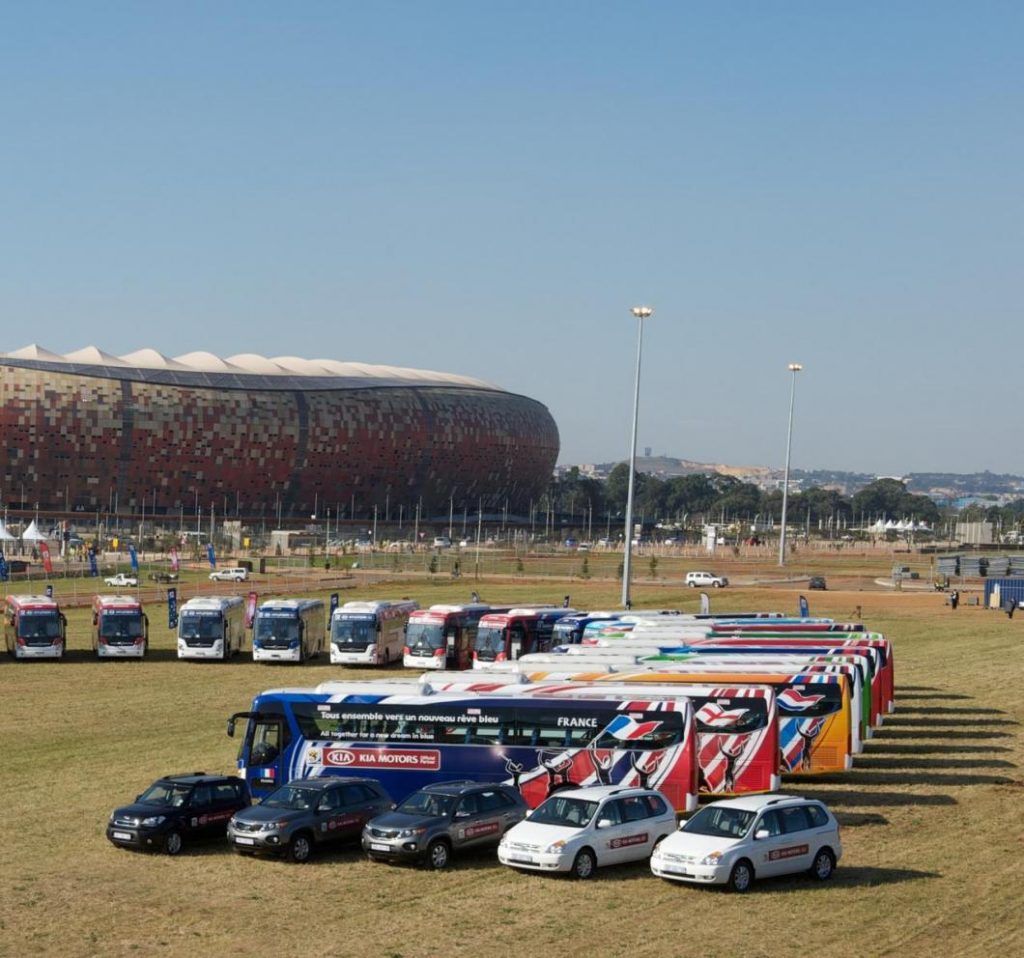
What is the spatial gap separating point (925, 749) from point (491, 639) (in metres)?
16.5

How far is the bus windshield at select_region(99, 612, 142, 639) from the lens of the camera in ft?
171

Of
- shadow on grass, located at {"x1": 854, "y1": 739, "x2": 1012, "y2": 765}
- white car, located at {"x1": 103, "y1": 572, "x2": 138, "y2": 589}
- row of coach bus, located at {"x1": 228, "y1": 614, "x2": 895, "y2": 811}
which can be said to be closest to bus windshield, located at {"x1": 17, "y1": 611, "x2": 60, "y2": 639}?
row of coach bus, located at {"x1": 228, "y1": 614, "x2": 895, "y2": 811}

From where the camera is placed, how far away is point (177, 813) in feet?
78.0

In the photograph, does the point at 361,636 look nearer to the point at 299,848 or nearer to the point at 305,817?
the point at 305,817

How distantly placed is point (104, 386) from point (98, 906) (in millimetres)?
176609

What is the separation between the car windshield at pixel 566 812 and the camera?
22453 millimetres

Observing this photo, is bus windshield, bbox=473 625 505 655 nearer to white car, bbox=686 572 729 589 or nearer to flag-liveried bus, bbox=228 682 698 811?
flag-liveried bus, bbox=228 682 698 811

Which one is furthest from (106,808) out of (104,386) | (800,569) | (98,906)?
(104,386)

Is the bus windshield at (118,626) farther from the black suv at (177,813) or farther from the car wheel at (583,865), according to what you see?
the car wheel at (583,865)

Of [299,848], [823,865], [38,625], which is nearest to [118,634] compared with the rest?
[38,625]

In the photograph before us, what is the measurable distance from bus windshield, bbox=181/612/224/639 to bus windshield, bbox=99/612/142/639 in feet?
5.30

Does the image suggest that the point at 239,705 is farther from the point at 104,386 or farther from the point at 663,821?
the point at 104,386

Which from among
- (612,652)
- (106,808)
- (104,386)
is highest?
(104,386)

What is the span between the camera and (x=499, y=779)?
25609 millimetres
